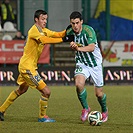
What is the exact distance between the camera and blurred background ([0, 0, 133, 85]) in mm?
21828

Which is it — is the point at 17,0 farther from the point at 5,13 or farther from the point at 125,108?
the point at 125,108

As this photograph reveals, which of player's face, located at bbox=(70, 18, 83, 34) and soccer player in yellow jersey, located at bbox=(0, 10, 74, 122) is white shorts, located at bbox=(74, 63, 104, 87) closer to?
soccer player in yellow jersey, located at bbox=(0, 10, 74, 122)

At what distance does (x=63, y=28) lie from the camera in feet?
75.6

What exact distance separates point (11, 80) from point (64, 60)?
107 inches

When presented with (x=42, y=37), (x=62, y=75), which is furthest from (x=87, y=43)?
(x=62, y=75)

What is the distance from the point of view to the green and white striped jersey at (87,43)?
10417 millimetres

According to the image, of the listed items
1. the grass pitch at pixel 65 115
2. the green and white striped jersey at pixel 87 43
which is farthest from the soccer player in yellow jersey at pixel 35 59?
the grass pitch at pixel 65 115

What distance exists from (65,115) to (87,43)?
1.80 m

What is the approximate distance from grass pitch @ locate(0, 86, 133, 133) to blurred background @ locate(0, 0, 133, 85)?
13.3 ft

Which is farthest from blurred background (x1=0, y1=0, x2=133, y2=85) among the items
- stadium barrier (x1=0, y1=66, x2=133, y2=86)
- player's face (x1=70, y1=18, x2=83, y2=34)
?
player's face (x1=70, y1=18, x2=83, y2=34)

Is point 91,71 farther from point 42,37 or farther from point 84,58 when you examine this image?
point 42,37

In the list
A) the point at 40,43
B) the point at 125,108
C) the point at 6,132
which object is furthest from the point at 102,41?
the point at 6,132

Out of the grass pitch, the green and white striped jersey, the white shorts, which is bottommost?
the grass pitch

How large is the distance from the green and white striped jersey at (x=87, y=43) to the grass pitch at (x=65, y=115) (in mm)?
1039
